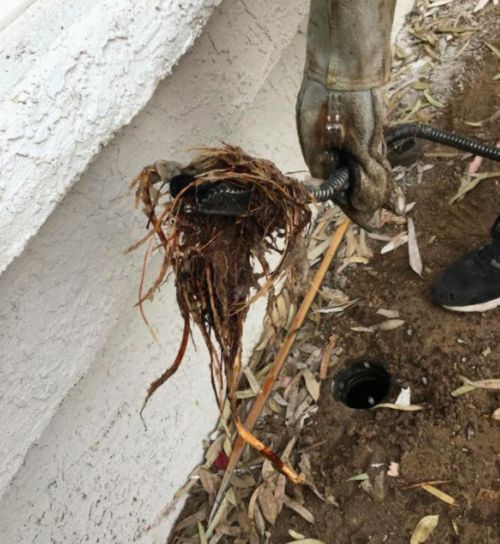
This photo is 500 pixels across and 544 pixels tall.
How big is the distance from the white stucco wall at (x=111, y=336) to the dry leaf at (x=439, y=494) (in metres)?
0.72

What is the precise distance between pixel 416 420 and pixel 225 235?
41.2 inches

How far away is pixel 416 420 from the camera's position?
1946mm

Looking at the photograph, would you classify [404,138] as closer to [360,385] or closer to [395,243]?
[395,243]

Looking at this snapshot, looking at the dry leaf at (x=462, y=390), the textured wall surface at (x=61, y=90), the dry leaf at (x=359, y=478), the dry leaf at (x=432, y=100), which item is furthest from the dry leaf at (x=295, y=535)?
the dry leaf at (x=432, y=100)

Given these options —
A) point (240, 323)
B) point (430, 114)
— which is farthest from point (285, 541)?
point (430, 114)

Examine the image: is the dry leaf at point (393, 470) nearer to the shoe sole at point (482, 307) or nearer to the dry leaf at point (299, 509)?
the dry leaf at point (299, 509)

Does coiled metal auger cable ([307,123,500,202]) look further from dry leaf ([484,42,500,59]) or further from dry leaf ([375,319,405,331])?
dry leaf ([484,42,500,59])

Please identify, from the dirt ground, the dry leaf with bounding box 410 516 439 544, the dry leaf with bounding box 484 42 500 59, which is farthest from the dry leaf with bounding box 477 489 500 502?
the dry leaf with bounding box 484 42 500 59

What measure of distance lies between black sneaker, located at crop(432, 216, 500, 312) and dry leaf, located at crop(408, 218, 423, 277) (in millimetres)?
163

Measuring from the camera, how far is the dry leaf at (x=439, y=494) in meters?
1.79

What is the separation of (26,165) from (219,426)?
132 cm

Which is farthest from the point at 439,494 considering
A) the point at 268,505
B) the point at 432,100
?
the point at 432,100

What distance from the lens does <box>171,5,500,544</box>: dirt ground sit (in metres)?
1.82

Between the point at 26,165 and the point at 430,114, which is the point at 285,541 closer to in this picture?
the point at 26,165
